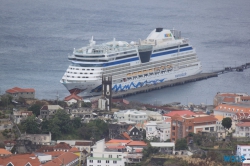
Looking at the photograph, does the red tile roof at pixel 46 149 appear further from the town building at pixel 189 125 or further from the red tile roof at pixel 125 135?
the town building at pixel 189 125

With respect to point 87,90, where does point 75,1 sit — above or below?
above

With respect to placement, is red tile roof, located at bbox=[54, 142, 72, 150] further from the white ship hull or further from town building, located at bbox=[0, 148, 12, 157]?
the white ship hull

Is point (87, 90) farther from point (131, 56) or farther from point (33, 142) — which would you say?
point (33, 142)

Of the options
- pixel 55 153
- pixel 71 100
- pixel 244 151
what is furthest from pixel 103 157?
pixel 71 100

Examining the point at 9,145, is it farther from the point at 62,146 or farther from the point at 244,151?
the point at 244,151

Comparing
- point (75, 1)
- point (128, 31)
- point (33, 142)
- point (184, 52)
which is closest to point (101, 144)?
point (33, 142)

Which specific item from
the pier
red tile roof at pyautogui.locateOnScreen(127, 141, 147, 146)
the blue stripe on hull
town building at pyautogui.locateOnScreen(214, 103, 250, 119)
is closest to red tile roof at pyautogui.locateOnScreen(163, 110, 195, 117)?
town building at pyautogui.locateOnScreen(214, 103, 250, 119)
